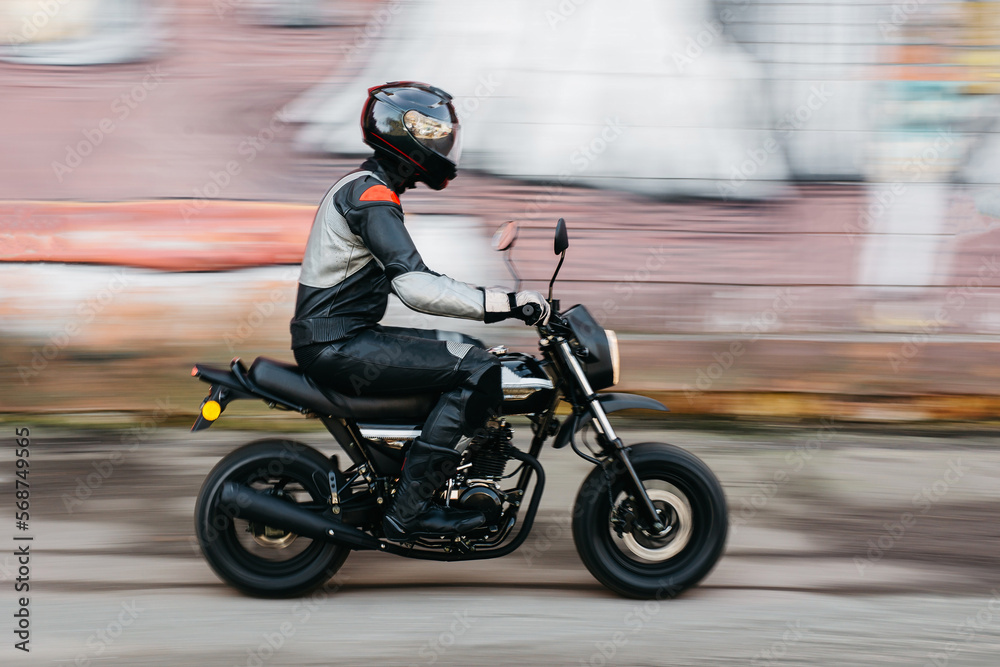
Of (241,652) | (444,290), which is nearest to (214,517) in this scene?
(241,652)

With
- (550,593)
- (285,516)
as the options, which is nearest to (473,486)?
(550,593)

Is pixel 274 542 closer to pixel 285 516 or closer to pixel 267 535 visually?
pixel 267 535

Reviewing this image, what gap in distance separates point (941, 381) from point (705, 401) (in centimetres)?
168

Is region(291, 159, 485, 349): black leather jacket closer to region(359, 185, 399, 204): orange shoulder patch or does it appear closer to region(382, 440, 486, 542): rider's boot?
region(359, 185, 399, 204): orange shoulder patch

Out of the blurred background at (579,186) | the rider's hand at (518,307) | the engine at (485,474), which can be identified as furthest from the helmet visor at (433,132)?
the blurred background at (579,186)

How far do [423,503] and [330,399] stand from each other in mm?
561

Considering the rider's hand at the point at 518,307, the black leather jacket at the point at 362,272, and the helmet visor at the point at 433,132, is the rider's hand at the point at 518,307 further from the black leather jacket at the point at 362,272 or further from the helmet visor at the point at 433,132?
the helmet visor at the point at 433,132

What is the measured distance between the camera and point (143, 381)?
6555 mm

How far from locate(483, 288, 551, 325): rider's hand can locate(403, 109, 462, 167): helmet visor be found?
0.67 metres

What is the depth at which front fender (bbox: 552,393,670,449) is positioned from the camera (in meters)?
3.83

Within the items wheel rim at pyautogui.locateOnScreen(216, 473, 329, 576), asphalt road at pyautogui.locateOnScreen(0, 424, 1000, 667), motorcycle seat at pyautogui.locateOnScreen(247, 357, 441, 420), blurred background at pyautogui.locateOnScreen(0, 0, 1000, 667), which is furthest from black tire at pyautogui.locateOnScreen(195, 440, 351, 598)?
blurred background at pyautogui.locateOnScreen(0, 0, 1000, 667)

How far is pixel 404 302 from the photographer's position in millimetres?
3723

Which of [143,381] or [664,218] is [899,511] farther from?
[143,381]

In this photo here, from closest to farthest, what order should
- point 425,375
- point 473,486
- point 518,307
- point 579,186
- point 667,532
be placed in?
point 518,307, point 425,375, point 473,486, point 667,532, point 579,186
